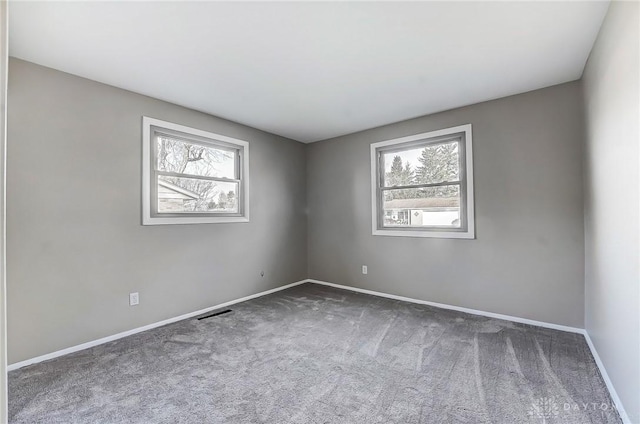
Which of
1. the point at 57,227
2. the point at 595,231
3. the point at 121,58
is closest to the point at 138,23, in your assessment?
the point at 121,58

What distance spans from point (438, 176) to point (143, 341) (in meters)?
3.70

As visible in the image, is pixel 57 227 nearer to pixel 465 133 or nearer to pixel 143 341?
pixel 143 341

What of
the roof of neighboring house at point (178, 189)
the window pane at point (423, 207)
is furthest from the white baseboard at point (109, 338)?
the window pane at point (423, 207)

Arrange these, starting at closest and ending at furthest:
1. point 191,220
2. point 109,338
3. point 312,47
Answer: point 312,47, point 109,338, point 191,220

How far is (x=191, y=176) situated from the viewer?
3.44m

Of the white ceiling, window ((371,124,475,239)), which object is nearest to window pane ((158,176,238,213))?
the white ceiling

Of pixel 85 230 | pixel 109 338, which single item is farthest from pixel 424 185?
pixel 109 338

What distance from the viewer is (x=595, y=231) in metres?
Answer: 2.26

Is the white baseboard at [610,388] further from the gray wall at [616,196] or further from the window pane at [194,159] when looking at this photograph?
the window pane at [194,159]

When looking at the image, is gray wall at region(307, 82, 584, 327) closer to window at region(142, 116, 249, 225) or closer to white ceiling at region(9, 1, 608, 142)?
white ceiling at region(9, 1, 608, 142)

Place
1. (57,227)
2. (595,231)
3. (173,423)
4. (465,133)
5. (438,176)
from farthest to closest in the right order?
(438,176), (465,133), (57,227), (595,231), (173,423)

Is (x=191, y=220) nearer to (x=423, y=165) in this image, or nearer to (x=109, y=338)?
(x=109, y=338)

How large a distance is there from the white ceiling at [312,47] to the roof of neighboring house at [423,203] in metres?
1.16

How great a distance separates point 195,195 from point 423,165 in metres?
2.95
